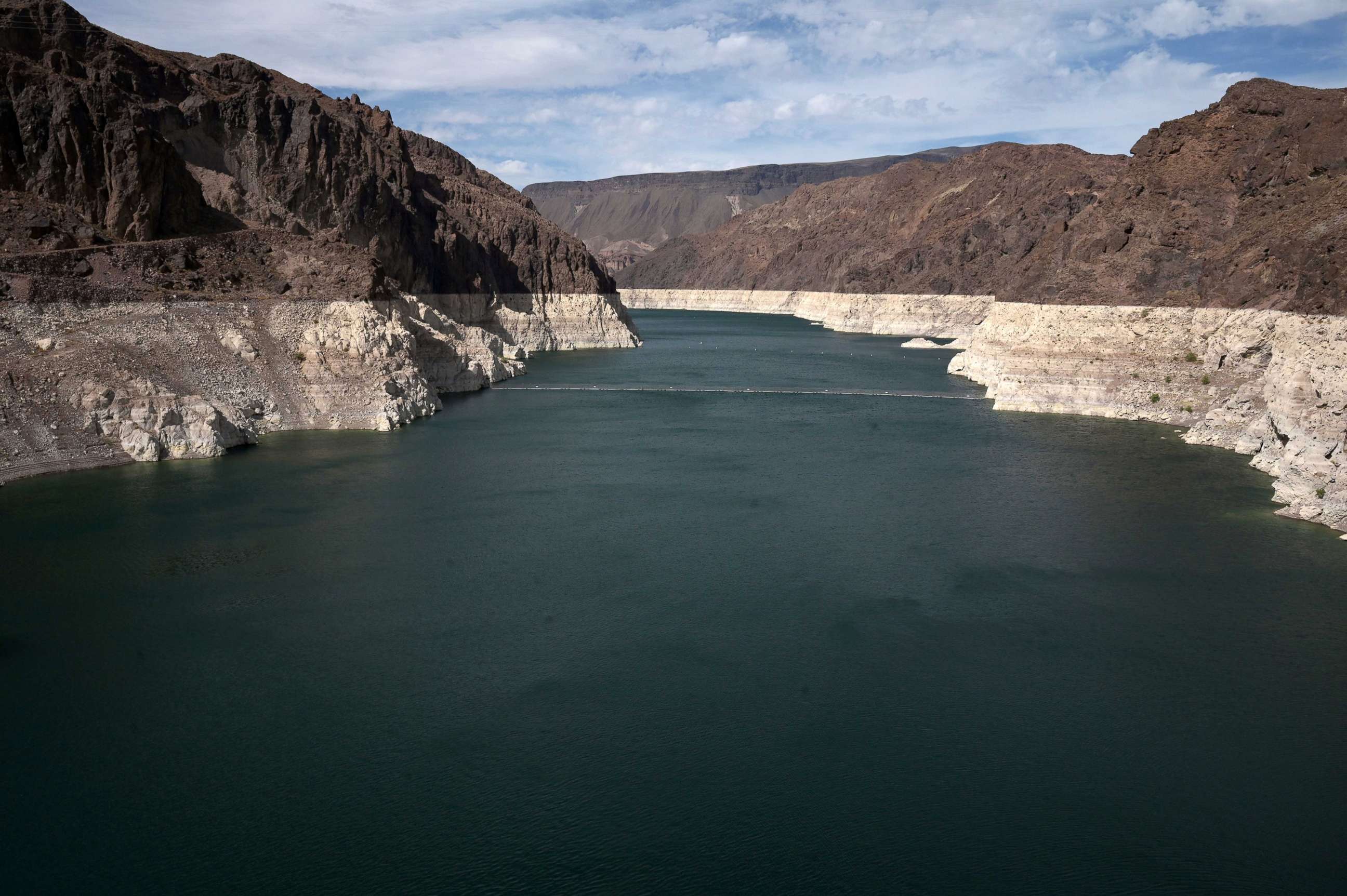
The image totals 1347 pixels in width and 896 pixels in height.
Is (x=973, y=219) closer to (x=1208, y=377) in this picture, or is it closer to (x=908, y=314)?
(x=908, y=314)

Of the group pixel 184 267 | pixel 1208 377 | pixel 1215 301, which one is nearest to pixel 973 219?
pixel 1215 301

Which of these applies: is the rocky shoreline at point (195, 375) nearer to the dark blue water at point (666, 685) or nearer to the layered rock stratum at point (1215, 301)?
the dark blue water at point (666, 685)

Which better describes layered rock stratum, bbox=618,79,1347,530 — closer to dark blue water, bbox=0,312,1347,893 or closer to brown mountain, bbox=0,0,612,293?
dark blue water, bbox=0,312,1347,893

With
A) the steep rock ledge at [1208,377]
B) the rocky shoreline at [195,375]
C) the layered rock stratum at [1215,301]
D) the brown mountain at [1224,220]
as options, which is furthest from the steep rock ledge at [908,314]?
the rocky shoreline at [195,375]

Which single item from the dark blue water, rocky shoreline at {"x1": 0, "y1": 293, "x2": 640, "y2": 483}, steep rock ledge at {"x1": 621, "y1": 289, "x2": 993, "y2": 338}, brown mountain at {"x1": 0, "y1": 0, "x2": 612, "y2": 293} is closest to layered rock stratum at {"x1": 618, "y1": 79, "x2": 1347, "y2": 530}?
the dark blue water

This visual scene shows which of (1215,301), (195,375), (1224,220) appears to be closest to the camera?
(195,375)

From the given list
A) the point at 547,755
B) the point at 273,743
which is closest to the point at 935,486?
the point at 547,755
